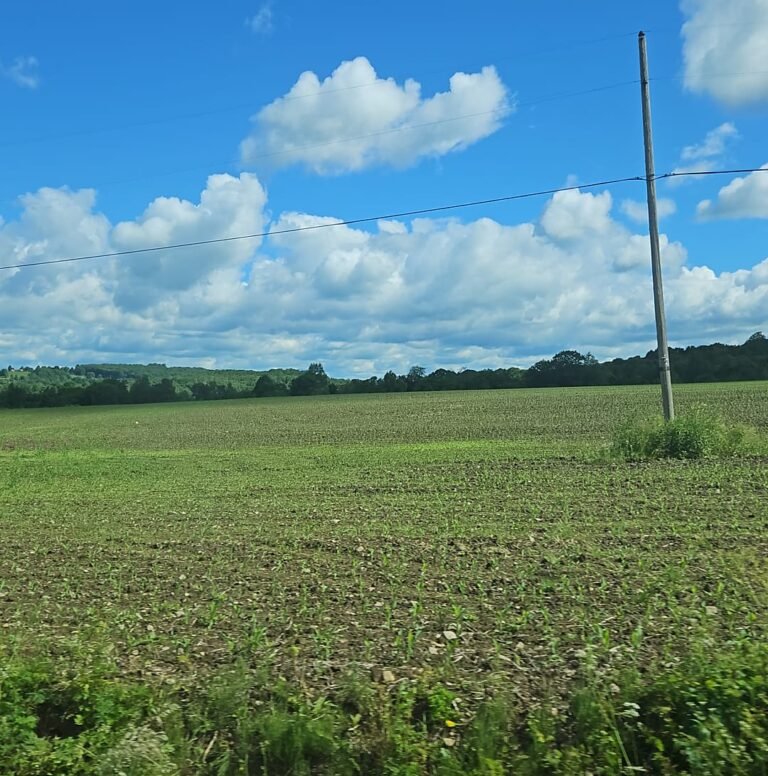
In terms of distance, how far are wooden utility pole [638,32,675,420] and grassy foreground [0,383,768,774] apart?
4512mm

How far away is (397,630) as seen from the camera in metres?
6.59

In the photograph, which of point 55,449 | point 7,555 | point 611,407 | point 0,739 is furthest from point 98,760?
point 611,407

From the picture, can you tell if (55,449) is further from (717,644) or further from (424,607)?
(717,644)

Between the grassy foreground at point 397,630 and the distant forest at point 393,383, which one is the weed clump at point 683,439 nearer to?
the grassy foreground at point 397,630

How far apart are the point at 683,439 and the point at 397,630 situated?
43.7ft

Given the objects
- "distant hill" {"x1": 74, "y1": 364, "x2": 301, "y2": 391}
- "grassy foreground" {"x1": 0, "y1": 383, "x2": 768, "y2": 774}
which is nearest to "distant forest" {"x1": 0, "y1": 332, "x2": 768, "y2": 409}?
"distant hill" {"x1": 74, "y1": 364, "x2": 301, "y2": 391}

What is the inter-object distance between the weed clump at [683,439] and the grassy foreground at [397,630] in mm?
3003

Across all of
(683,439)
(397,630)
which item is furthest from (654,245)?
(397,630)

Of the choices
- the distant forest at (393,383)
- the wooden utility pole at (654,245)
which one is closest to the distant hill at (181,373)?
the distant forest at (393,383)

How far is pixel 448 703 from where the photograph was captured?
525 centimetres

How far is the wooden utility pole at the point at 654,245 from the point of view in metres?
19.3

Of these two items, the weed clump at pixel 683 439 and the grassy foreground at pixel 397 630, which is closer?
the grassy foreground at pixel 397 630

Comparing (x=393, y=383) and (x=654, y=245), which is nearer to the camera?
(x=654, y=245)

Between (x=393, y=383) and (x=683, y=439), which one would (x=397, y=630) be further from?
(x=393, y=383)
